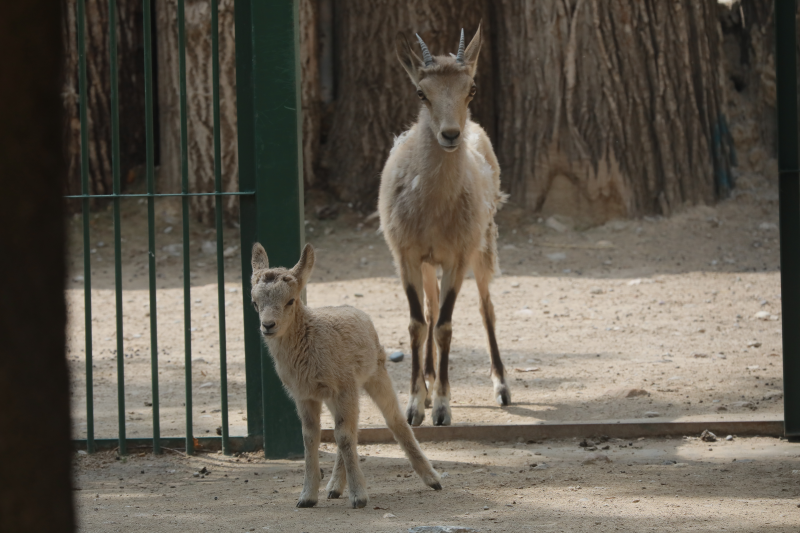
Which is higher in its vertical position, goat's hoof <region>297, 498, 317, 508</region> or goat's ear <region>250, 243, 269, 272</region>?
goat's ear <region>250, 243, 269, 272</region>

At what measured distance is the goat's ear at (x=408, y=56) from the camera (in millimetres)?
6324

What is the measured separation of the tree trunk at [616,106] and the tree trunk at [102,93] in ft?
18.3

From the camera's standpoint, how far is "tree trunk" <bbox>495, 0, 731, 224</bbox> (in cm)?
1160

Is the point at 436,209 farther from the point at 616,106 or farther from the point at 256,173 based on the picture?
the point at 616,106

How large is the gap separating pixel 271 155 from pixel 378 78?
25.0 ft

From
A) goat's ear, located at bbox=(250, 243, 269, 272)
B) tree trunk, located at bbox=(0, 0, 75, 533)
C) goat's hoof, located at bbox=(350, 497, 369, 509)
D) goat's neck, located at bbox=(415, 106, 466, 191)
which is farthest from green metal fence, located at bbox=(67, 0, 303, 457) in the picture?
tree trunk, located at bbox=(0, 0, 75, 533)

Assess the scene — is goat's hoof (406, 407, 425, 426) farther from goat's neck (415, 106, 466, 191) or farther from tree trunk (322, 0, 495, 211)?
tree trunk (322, 0, 495, 211)

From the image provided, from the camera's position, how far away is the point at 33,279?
1537 millimetres

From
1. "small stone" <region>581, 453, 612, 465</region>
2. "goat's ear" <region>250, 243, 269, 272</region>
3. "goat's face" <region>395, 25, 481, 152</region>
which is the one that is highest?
"goat's face" <region>395, 25, 481, 152</region>

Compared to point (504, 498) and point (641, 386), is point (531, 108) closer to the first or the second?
point (641, 386)

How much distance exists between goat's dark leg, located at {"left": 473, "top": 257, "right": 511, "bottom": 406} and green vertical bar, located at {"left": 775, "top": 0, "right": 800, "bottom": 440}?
7.13 feet

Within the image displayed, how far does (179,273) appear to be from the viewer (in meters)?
11.0

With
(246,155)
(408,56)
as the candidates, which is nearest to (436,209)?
(408,56)

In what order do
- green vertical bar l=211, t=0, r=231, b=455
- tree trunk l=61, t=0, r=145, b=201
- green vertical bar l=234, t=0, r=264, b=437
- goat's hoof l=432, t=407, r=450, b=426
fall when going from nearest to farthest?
green vertical bar l=211, t=0, r=231, b=455, green vertical bar l=234, t=0, r=264, b=437, goat's hoof l=432, t=407, r=450, b=426, tree trunk l=61, t=0, r=145, b=201
